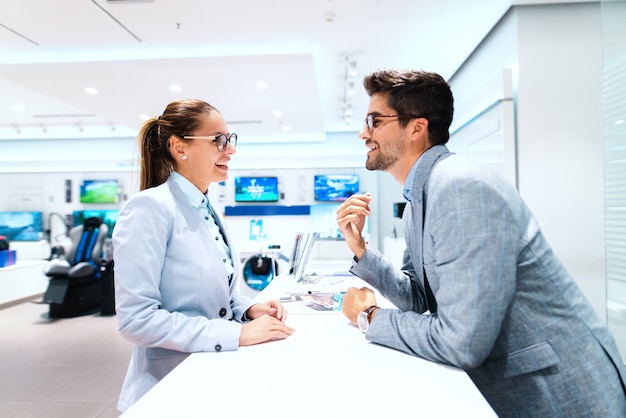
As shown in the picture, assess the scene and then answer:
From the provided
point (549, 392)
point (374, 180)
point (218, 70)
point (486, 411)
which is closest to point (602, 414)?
point (549, 392)

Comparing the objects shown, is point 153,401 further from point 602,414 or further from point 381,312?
point 602,414

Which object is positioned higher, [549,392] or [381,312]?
[381,312]

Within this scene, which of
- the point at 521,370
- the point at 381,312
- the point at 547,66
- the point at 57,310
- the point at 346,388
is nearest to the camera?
the point at 346,388

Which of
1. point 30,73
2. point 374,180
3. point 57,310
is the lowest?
point 57,310

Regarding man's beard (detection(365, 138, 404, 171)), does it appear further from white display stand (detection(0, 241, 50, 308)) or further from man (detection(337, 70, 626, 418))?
white display stand (detection(0, 241, 50, 308))

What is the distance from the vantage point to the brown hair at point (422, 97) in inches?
52.2

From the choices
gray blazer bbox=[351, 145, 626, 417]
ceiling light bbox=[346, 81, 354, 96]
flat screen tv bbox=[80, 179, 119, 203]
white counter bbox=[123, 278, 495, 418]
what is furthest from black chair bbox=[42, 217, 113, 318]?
gray blazer bbox=[351, 145, 626, 417]

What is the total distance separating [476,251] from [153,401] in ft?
2.97

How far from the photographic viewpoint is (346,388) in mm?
901

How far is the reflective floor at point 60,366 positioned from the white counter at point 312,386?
251 cm

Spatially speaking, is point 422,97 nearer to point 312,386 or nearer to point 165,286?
point 312,386

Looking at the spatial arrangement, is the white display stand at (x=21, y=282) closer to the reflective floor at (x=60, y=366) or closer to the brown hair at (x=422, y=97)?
the reflective floor at (x=60, y=366)

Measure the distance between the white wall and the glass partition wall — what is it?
839 millimetres

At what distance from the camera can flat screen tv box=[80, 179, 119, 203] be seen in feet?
31.8
